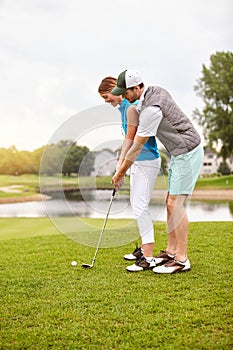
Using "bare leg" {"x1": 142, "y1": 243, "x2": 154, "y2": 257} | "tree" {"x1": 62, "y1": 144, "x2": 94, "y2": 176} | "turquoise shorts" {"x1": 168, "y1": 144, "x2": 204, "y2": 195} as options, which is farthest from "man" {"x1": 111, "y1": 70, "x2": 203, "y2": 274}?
"tree" {"x1": 62, "y1": 144, "x2": 94, "y2": 176}

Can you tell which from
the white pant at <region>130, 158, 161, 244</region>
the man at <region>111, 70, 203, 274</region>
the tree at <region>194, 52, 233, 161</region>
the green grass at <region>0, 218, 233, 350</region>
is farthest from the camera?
the tree at <region>194, 52, 233, 161</region>

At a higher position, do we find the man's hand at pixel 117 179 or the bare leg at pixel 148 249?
the man's hand at pixel 117 179

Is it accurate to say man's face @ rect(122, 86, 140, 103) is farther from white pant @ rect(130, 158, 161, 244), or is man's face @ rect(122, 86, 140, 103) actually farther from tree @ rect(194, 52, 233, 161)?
tree @ rect(194, 52, 233, 161)

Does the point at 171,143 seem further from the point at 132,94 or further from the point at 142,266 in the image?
the point at 142,266

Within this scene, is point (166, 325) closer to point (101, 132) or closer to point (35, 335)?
point (35, 335)

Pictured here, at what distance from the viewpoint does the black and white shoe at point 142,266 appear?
3.41 metres

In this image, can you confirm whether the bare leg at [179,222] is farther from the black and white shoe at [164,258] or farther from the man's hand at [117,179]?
the man's hand at [117,179]

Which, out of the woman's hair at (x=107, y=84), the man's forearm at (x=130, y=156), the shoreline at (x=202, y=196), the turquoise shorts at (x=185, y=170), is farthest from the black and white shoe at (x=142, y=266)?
the shoreline at (x=202, y=196)

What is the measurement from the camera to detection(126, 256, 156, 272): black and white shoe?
3.41 meters

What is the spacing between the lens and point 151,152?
3.33m

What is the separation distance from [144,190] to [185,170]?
33cm

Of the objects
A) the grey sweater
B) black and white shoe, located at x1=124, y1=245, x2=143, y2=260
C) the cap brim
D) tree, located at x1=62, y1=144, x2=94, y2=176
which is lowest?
black and white shoe, located at x1=124, y1=245, x2=143, y2=260

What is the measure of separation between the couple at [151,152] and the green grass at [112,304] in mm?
238

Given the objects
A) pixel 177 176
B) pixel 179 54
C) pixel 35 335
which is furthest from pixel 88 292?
pixel 179 54
